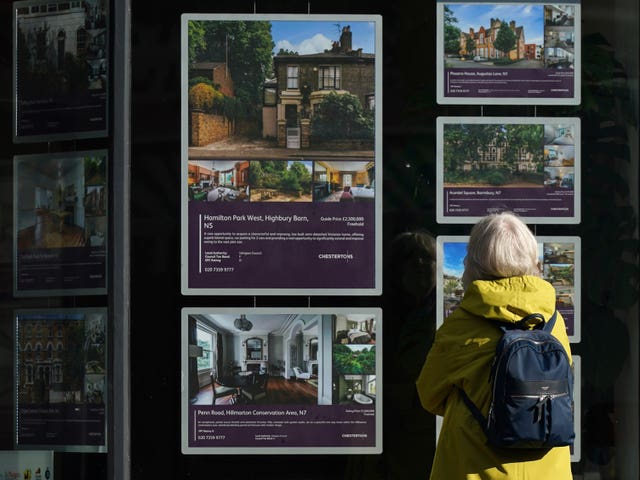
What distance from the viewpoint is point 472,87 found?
456 centimetres

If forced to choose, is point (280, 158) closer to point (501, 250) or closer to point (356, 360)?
point (356, 360)

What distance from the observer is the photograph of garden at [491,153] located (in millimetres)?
4555

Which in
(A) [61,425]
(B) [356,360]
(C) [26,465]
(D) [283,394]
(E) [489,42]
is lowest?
(C) [26,465]

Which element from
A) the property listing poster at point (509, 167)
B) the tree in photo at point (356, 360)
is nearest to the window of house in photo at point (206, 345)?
the tree in photo at point (356, 360)

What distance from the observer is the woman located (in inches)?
133

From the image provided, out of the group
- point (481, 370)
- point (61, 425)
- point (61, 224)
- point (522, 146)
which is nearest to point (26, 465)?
point (61, 425)

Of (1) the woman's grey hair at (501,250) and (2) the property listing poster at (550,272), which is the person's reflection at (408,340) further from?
(1) the woman's grey hair at (501,250)

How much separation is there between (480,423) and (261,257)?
1.52 m

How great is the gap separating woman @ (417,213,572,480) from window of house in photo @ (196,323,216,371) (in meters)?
1.35

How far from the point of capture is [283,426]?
4.58 metres

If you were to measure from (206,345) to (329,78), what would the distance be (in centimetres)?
135

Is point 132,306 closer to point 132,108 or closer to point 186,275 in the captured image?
point 186,275

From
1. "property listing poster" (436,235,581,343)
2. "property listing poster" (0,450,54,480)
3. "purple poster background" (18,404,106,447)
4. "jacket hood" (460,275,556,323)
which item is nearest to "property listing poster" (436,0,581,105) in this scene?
"property listing poster" (436,235,581,343)

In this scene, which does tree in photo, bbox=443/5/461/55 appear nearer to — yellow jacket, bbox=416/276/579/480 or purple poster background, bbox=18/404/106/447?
yellow jacket, bbox=416/276/579/480
